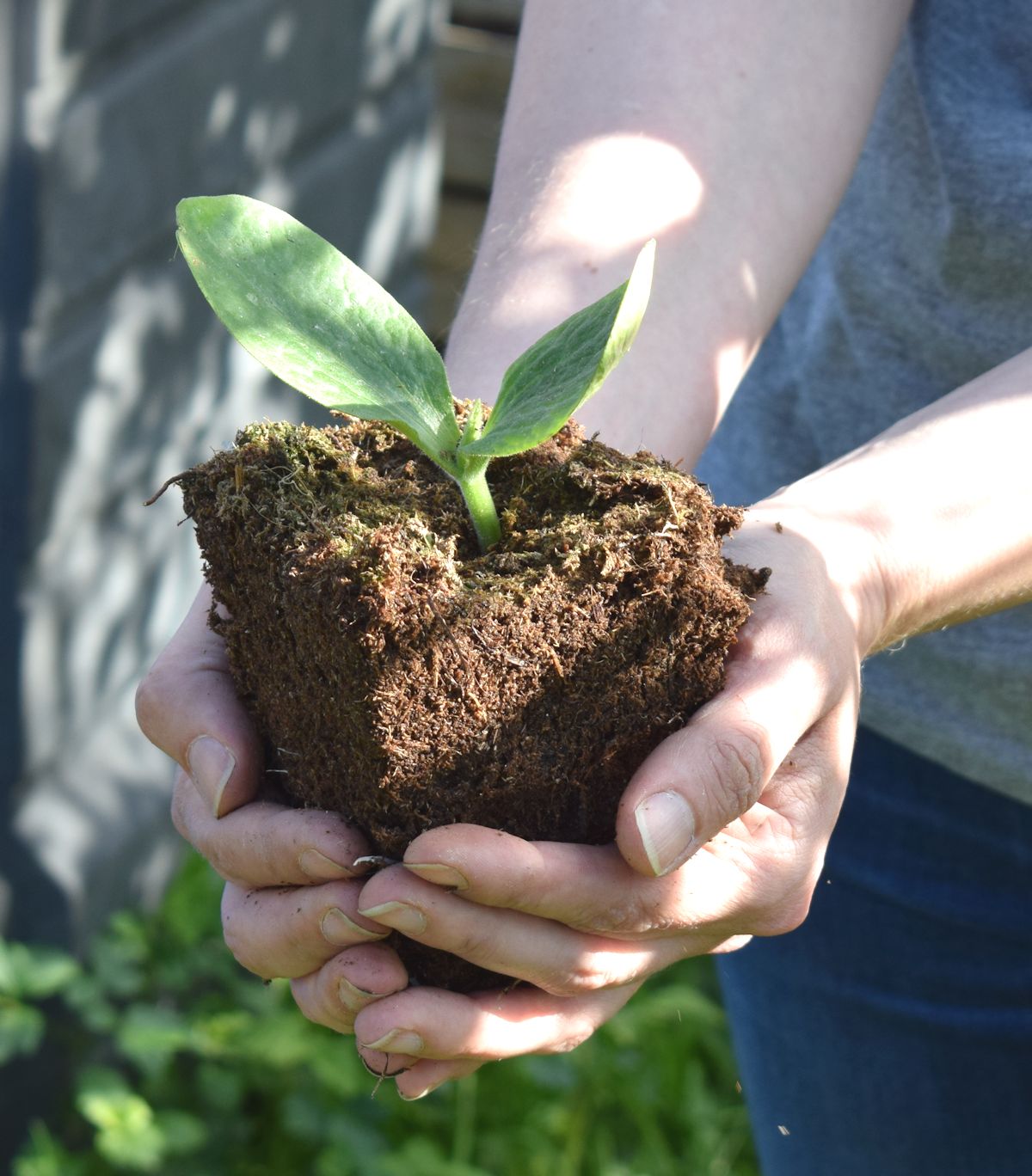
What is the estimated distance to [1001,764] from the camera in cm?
111

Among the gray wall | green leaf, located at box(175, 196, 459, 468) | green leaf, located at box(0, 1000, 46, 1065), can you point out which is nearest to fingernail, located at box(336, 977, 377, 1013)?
green leaf, located at box(175, 196, 459, 468)

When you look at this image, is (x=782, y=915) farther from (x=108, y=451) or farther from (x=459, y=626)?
(x=108, y=451)

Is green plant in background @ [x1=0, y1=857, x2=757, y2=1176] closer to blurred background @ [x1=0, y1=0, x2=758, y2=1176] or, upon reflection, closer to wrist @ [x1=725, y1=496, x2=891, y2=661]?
blurred background @ [x1=0, y1=0, x2=758, y2=1176]

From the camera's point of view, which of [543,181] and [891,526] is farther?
[543,181]

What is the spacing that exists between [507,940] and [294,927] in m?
0.14

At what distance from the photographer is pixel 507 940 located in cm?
77

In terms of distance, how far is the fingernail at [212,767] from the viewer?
82cm

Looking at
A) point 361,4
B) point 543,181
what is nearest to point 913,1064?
point 543,181

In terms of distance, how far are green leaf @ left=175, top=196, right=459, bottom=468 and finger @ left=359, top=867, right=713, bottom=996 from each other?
26 centimetres

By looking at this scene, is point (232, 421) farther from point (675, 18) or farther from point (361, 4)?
point (675, 18)

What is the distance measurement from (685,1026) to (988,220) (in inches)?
59.4

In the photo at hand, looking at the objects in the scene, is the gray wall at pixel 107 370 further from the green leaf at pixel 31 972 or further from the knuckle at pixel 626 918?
the knuckle at pixel 626 918

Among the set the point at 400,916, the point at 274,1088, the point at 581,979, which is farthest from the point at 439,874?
the point at 274,1088

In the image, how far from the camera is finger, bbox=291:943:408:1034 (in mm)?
802
